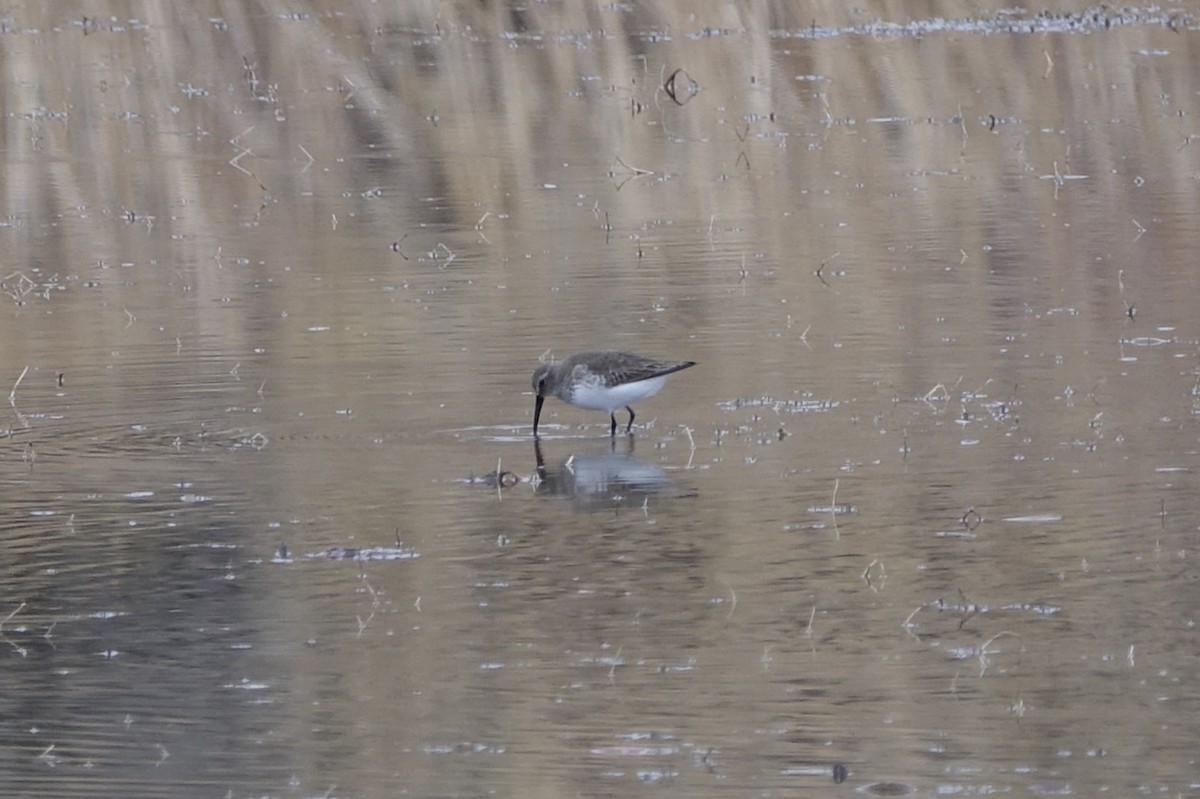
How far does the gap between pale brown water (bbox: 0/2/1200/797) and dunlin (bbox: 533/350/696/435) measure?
0.24 m

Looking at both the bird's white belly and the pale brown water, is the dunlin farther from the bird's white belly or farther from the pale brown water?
the pale brown water

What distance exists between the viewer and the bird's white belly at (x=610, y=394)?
11648 mm

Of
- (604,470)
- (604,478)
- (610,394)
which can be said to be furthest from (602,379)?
(604,478)

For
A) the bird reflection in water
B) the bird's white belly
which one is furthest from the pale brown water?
the bird's white belly

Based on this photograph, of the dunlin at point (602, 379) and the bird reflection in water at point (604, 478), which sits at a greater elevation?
the dunlin at point (602, 379)

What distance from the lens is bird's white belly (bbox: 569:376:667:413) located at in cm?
1165

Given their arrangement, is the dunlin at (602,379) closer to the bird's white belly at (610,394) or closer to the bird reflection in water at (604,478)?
the bird's white belly at (610,394)

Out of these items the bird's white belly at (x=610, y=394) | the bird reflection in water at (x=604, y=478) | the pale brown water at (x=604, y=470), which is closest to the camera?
the pale brown water at (x=604, y=470)

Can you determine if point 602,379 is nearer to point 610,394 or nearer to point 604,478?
point 610,394

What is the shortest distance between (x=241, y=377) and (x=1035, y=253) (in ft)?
21.6

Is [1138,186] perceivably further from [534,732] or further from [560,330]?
[534,732]

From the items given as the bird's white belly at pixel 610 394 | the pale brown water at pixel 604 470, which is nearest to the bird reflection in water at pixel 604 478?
→ the pale brown water at pixel 604 470

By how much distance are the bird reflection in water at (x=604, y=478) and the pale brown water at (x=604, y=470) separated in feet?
0.11

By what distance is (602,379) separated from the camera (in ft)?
38.2
